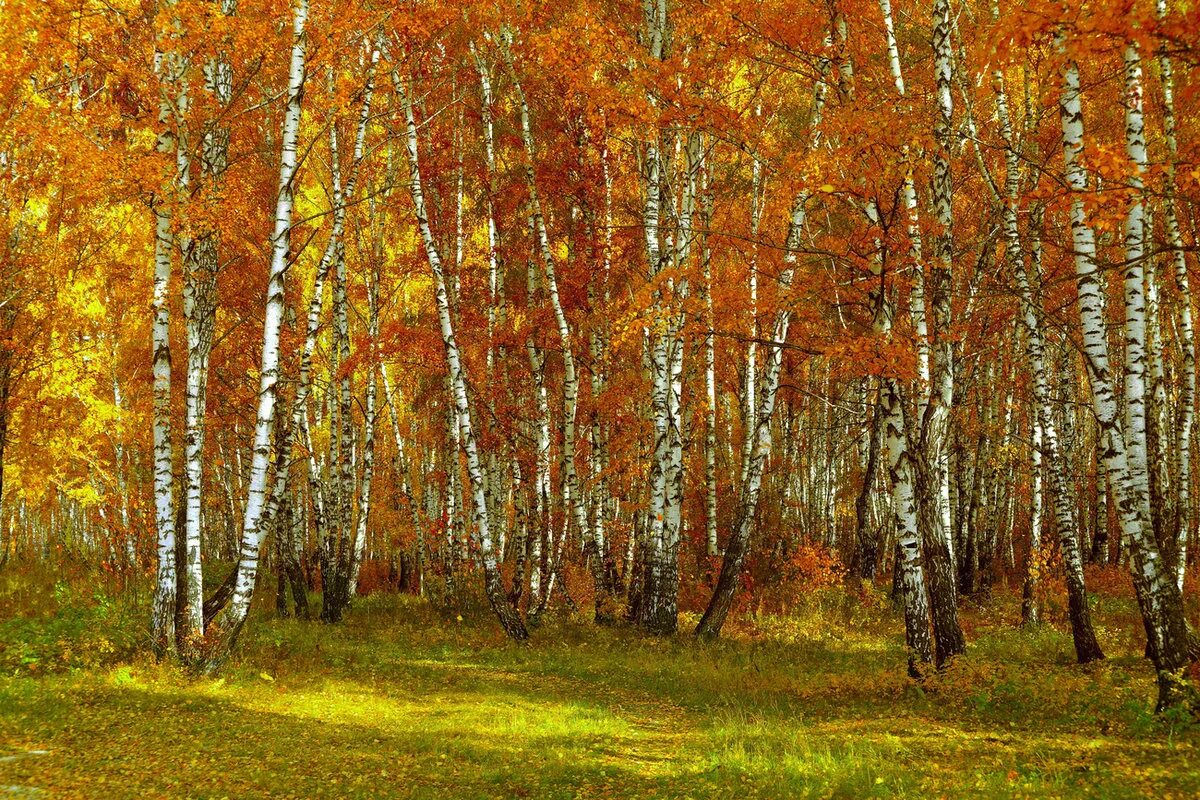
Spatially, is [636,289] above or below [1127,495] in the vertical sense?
above

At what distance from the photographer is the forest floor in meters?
6.68

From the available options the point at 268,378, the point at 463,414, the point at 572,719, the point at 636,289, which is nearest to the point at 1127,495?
the point at 572,719

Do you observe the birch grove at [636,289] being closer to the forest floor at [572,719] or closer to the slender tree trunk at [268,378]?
the slender tree trunk at [268,378]

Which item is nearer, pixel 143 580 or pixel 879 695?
pixel 879 695

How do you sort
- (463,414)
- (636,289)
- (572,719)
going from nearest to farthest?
(572,719)
(463,414)
(636,289)

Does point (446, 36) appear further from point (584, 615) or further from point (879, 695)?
point (879, 695)

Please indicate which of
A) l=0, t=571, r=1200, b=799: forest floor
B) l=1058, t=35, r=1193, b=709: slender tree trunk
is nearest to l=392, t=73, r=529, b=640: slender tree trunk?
l=0, t=571, r=1200, b=799: forest floor

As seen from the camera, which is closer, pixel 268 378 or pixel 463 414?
pixel 268 378

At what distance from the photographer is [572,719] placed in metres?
9.49

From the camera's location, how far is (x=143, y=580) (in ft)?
57.2

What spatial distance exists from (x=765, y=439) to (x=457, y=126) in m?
12.8

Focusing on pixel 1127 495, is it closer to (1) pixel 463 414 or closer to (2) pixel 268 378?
(1) pixel 463 414

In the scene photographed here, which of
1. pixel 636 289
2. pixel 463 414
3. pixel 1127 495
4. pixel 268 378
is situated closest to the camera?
pixel 1127 495

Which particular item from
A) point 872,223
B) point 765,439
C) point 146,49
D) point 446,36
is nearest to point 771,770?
point 872,223
